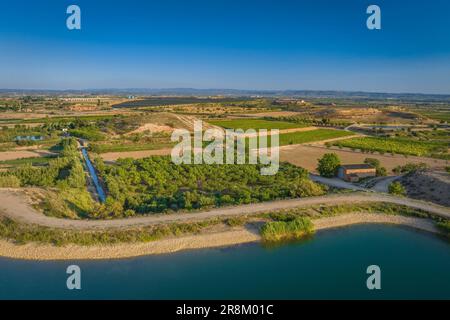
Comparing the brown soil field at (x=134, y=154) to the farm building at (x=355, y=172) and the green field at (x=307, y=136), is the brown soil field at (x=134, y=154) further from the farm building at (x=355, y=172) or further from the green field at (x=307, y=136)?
the farm building at (x=355, y=172)

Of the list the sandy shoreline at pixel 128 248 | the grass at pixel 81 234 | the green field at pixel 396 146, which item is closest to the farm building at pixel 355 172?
the sandy shoreline at pixel 128 248

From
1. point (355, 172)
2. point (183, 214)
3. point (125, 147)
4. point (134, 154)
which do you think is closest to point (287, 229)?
point (183, 214)

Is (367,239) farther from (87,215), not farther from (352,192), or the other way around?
(87,215)

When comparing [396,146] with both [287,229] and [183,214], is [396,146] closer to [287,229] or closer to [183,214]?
[287,229]

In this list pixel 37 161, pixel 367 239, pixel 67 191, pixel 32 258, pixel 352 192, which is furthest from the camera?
pixel 37 161

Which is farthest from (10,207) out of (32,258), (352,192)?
(352,192)

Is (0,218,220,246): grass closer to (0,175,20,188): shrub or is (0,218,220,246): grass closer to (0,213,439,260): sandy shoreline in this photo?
(0,213,439,260): sandy shoreline

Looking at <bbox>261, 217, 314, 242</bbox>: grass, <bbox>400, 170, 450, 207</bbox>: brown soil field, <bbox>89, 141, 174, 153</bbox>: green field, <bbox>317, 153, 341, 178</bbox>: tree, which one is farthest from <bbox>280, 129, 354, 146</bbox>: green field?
<bbox>261, 217, 314, 242</bbox>: grass
